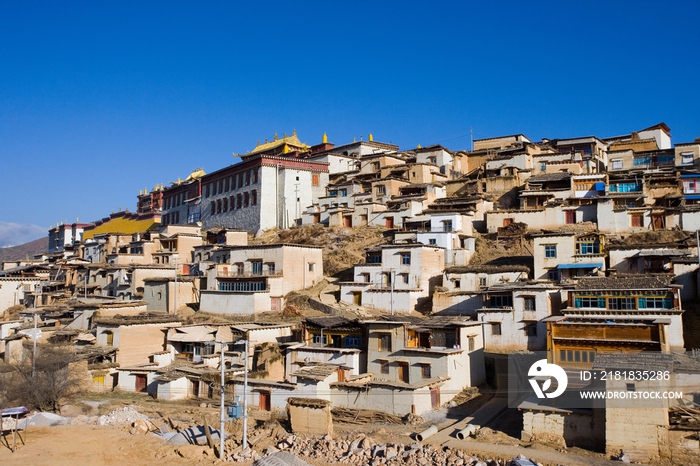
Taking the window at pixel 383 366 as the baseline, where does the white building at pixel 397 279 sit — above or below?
above

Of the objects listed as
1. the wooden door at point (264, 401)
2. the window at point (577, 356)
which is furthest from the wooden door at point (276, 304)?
the window at point (577, 356)

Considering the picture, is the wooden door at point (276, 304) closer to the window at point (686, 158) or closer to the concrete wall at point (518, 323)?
the concrete wall at point (518, 323)

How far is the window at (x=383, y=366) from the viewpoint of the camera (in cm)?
2792

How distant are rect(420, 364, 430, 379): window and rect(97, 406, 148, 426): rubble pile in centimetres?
1198

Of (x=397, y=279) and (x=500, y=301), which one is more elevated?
(x=397, y=279)

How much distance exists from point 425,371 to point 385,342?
246 centimetres

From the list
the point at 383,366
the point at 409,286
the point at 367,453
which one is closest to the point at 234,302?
the point at 409,286

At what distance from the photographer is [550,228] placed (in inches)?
1654

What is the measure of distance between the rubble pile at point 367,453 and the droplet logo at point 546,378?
3231 millimetres

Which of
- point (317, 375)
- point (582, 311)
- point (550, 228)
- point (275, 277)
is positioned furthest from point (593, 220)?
point (317, 375)

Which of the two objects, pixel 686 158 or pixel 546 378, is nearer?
pixel 546 378

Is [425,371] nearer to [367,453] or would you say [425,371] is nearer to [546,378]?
[546,378]

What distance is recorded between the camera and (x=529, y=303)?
97.6 ft

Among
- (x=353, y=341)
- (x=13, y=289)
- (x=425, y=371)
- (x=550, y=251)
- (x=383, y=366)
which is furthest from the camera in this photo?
(x=13, y=289)
